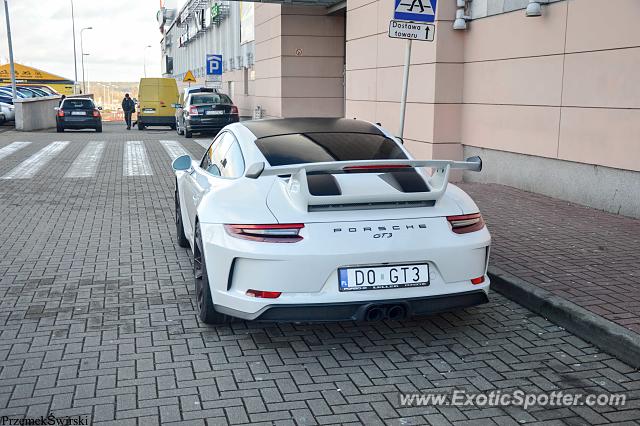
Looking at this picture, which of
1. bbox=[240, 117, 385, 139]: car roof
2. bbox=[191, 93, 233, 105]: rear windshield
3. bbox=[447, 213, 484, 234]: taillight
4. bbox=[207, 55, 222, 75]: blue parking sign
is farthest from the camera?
bbox=[207, 55, 222, 75]: blue parking sign

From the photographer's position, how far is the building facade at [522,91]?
871cm

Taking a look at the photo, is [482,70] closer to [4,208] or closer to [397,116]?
[397,116]

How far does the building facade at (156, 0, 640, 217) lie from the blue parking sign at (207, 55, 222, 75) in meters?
15.9

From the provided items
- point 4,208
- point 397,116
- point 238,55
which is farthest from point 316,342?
point 238,55

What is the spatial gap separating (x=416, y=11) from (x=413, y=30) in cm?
22

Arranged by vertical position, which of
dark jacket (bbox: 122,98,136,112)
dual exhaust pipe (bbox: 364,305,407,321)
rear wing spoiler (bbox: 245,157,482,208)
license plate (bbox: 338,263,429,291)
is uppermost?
rear wing spoiler (bbox: 245,157,482,208)

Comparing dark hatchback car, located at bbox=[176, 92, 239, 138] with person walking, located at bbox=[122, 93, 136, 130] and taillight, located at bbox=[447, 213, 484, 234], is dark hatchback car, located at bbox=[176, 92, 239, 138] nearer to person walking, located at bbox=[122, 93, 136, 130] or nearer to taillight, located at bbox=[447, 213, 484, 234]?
person walking, located at bbox=[122, 93, 136, 130]

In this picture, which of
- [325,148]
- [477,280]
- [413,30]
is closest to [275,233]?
[325,148]

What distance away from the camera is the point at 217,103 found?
1000 inches

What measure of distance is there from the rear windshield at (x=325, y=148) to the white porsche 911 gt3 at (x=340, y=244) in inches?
13.5

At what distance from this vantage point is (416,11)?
838 cm

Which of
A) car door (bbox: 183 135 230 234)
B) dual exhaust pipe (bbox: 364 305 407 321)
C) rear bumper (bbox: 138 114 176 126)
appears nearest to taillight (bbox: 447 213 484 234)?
dual exhaust pipe (bbox: 364 305 407 321)

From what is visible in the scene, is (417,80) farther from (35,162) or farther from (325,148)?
(35,162)

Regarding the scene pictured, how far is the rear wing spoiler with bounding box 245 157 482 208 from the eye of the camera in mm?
A: 4328
